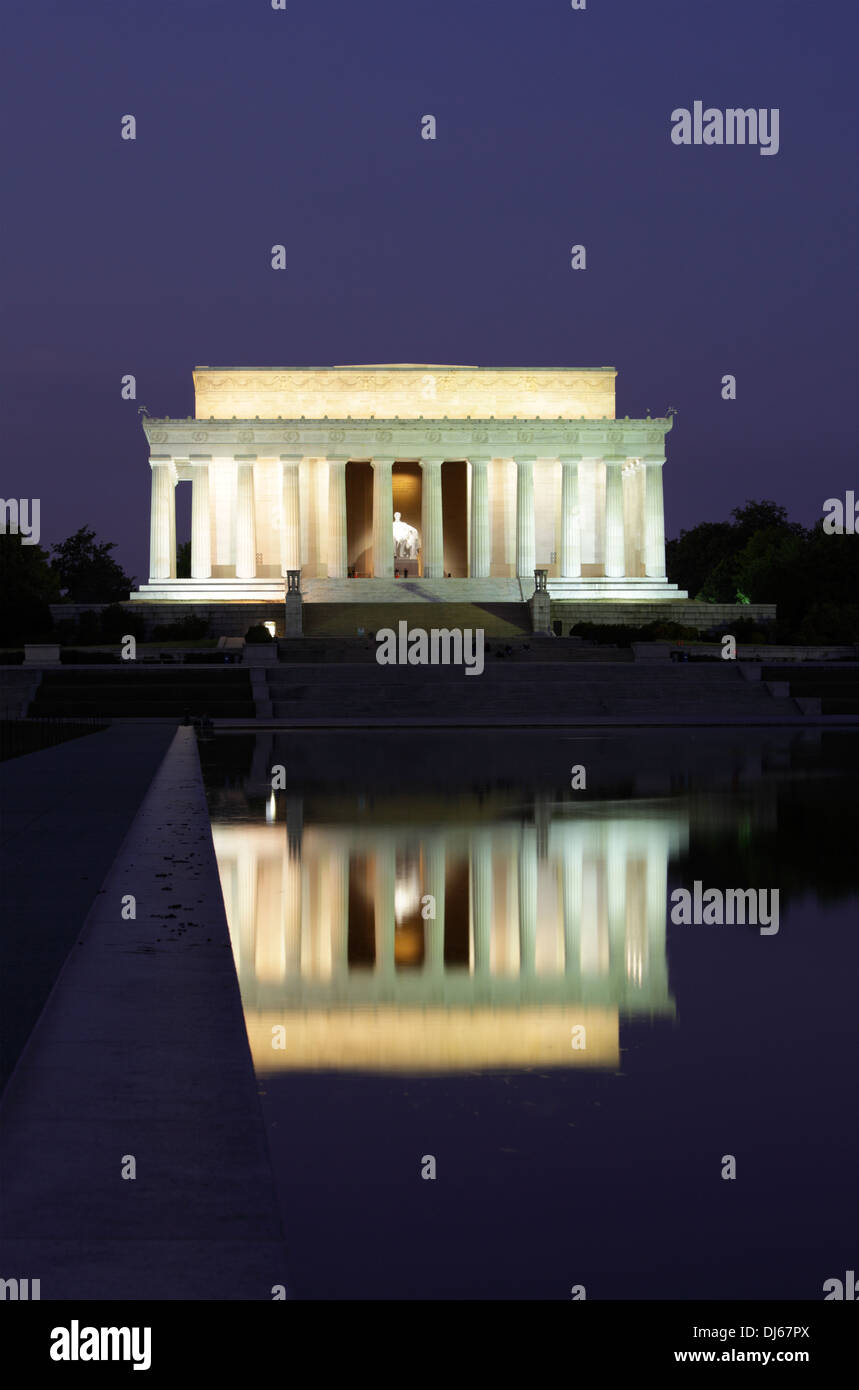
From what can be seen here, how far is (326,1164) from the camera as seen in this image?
6.11 m

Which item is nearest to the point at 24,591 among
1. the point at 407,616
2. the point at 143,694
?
the point at 407,616

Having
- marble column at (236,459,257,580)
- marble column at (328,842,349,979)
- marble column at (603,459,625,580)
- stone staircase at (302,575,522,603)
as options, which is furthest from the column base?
marble column at (328,842,349,979)

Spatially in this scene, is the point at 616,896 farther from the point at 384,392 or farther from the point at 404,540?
the point at 404,540

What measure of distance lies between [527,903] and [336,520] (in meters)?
80.8

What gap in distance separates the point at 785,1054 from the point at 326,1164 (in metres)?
3.16

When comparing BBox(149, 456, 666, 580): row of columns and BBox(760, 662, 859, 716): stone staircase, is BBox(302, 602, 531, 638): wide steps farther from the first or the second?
BBox(760, 662, 859, 716): stone staircase

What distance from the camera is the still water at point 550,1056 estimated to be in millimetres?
5332

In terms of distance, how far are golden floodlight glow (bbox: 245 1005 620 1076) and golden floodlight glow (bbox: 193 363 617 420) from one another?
283ft

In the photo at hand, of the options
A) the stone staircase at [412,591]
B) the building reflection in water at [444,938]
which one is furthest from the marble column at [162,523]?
the building reflection in water at [444,938]

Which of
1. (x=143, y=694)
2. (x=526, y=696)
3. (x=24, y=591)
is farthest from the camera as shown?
(x=24, y=591)

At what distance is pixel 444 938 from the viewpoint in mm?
11211

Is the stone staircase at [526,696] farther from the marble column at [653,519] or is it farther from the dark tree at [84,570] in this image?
the dark tree at [84,570]

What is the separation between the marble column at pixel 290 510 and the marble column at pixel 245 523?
228 cm

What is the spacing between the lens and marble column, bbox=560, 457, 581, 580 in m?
92.2
